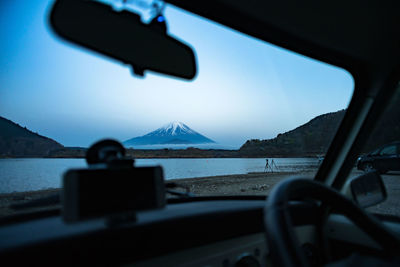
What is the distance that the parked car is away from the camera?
2.92 meters

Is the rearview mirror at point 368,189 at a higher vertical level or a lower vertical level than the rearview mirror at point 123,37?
lower

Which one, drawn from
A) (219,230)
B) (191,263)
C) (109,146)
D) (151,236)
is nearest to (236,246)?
(219,230)

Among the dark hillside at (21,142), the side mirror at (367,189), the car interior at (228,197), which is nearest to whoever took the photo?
the car interior at (228,197)

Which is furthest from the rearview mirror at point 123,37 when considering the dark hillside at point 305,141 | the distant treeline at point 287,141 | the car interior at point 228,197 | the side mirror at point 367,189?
the dark hillside at point 305,141

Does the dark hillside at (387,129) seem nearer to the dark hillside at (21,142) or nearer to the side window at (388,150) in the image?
the side window at (388,150)

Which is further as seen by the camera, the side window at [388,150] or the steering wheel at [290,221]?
the side window at [388,150]

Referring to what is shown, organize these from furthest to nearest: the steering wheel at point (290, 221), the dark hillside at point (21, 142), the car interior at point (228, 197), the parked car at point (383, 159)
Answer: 1. the parked car at point (383, 159)
2. the dark hillside at point (21, 142)
3. the car interior at point (228, 197)
4. the steering wheel at point (290, 221)

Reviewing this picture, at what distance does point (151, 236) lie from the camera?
164 cm

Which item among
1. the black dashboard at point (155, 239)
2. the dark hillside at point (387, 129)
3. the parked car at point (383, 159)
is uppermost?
the dark hillside at point (387, 129)

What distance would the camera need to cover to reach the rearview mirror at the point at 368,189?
2.14m

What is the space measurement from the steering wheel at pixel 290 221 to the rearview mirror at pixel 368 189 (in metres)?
0.67

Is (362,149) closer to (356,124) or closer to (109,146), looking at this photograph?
(356,124)

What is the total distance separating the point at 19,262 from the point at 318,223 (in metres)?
2.32

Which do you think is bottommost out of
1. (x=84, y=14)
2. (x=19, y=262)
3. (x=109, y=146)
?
(x=19, y=262)
